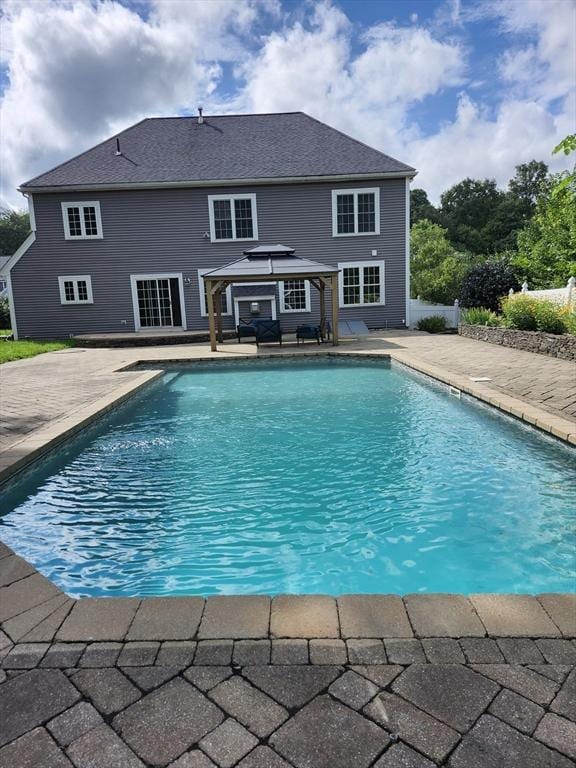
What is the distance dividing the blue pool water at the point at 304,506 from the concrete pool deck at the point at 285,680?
0.85m

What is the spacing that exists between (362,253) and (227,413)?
42.3ft

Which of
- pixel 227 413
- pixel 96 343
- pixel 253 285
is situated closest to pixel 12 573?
pixel 227 413

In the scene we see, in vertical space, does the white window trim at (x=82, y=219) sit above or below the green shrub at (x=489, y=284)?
above

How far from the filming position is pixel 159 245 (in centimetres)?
1844

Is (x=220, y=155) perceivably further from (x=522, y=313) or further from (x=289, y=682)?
(x=289, y=682)

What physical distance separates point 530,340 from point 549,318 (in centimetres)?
68

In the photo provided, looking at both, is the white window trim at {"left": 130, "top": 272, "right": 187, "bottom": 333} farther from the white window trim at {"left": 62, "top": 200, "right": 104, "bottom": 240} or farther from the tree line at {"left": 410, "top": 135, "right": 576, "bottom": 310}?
the tree line at {"left": 410, "top": 135, "right": 576, "bottom": 310}

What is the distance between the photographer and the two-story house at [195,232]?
1803 cm

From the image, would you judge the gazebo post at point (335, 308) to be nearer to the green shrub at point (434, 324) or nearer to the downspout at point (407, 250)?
the green shrub at point (434, 324)

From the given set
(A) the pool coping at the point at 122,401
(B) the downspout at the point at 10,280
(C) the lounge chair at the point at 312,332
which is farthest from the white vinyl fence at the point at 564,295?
(B) the downspout at the point at 10,280

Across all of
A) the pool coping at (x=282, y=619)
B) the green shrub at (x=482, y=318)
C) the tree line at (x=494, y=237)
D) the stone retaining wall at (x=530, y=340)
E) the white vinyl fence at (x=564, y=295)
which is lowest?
the pool coping at (x=282, y=619)

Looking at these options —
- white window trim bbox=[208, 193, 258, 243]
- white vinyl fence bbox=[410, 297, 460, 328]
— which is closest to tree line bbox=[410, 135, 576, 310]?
white vinyl fence bbox=[410, 297, 460, 328]

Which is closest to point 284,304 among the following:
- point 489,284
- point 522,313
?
point 489,284

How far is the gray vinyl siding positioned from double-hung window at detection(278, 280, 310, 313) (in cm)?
33
